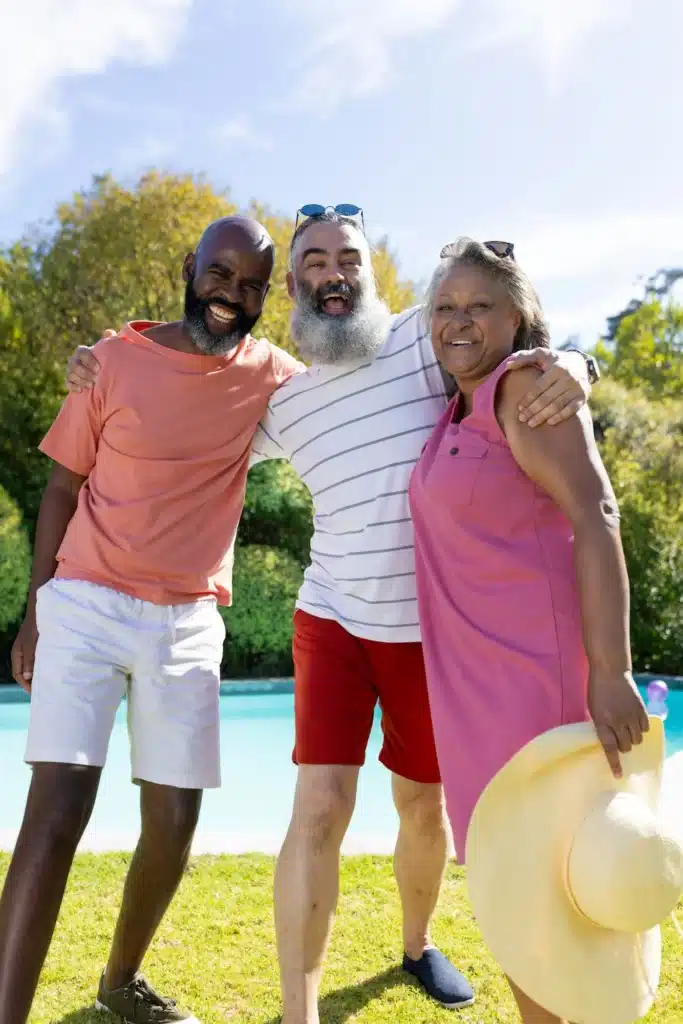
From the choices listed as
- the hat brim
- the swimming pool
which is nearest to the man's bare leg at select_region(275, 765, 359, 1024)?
the hat brim

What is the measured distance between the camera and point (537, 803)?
81.6 inches

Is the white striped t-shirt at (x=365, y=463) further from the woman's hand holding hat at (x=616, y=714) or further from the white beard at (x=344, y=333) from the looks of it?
the woman's hand holding hat at (x=616, y=714)

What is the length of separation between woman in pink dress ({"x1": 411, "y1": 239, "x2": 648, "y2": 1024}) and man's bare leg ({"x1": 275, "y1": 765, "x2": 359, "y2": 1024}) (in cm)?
49

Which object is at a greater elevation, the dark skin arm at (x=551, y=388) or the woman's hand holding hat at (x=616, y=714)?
the dark skin arm at (x=551, y=388)

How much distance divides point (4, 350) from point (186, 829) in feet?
45.5

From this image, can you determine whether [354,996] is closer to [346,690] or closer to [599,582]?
[346,690]

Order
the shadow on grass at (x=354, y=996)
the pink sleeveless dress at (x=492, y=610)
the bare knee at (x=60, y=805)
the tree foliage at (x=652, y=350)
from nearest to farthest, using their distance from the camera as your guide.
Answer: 1. the pink sleeveless dress at (x=492, y=610)
2. the bare knee at (x=60, y=805)
3. the shadow on grass at (x=354, y=996)
4. the tree foliage at (x=652, y=350)

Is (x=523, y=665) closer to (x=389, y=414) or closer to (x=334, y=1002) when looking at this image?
(x=389, y=414)

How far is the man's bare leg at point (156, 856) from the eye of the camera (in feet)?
9.20

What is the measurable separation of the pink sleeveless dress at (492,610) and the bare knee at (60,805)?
3.06 feet

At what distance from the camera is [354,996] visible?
10.2 ft

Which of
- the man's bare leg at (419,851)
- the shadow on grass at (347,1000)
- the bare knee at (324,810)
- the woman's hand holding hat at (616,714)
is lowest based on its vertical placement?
the shadow on grass at (347,1000)

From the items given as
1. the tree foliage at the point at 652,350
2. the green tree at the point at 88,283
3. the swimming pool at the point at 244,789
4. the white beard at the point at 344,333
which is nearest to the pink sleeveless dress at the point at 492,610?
the white beard at the point at 344,333

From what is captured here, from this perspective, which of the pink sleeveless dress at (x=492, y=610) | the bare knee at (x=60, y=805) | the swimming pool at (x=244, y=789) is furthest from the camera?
the swimming pool at (x=244, y=789)
